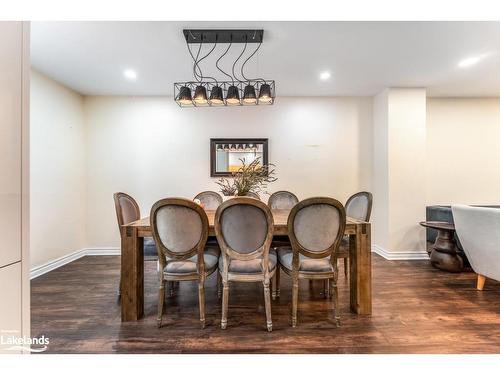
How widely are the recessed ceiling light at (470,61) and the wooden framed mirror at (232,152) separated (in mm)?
2550

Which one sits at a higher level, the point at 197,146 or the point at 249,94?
the point at 249,94

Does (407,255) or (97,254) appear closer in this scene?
(407,255)

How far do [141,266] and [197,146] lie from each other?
2342 mm

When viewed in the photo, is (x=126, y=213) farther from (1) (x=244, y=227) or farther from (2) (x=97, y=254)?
(2) (x=97, y=254)

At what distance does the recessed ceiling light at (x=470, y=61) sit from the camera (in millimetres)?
2691

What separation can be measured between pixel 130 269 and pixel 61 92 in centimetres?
299

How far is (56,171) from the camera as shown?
335 centimetres

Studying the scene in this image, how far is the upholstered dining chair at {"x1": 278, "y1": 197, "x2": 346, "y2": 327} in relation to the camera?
181cm

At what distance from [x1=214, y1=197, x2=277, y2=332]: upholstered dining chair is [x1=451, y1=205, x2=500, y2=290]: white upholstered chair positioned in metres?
2.01

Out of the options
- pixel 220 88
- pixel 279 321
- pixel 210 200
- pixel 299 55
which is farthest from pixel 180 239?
pixel 299 55

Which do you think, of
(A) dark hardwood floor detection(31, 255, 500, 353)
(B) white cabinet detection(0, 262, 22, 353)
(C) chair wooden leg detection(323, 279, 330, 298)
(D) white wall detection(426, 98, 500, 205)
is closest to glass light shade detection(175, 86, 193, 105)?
(A) dark hardwood floor detection(31, 255, 500, 353)

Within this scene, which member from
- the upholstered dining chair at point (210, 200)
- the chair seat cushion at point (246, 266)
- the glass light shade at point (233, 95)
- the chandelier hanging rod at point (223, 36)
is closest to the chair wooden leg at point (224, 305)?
the chair seat cushion at point (246, 266)

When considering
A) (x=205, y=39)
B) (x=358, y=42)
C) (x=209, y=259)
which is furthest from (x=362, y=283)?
(x=205, y=39)
